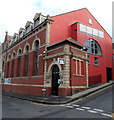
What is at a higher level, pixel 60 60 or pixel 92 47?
pixel 92 47

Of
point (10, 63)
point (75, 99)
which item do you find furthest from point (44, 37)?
point (10, 63)

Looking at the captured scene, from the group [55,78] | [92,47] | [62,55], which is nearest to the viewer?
[62,55]

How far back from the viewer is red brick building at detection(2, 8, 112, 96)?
1368 cm

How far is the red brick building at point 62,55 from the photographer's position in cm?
1368

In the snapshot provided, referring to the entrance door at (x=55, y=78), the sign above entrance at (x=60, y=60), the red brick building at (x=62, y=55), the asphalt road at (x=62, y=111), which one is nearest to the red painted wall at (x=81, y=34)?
the red brick building at (x=62, y=55)

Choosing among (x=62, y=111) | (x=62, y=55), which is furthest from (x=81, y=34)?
(x=62, y=111)

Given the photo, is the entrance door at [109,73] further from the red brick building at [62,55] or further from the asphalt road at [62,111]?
the asphalt road at [62,111]

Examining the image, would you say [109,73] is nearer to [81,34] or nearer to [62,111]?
[81,34]

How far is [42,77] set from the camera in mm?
15781

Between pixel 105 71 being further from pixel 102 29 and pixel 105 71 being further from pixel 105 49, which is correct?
pixel 102 29

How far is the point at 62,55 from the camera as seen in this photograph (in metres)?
13.5

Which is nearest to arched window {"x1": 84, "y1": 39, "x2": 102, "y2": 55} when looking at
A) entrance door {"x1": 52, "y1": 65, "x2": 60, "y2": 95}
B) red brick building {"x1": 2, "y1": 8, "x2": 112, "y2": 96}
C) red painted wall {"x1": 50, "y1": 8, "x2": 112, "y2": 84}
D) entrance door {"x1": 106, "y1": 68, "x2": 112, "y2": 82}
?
red brick building {"x1": 2, "y1": 8, "x2": 112, "y2": 96}

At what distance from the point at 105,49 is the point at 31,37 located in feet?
43.9

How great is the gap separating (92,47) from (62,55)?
9153mm
